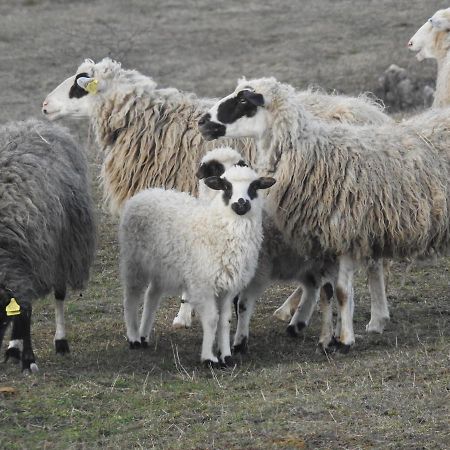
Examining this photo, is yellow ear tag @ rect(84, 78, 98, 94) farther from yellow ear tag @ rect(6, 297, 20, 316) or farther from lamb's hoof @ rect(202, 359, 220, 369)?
lamb's hoof @ rect(202, 359, 220, 369)

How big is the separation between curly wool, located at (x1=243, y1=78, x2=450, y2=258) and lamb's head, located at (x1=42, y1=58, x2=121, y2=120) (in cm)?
197

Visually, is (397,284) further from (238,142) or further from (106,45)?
(106,45)

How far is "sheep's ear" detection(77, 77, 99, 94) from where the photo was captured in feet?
37.0

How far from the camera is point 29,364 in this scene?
8.98 metres

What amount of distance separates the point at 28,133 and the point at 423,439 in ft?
15.3

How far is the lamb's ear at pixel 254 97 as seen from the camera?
982 cm

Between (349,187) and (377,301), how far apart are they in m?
1.45

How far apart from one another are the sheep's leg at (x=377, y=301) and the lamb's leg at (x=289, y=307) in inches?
30.8

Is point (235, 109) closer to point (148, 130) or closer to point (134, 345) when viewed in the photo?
point (148, 130)

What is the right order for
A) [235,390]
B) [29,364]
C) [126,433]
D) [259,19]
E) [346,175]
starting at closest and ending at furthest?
[126,433] → [235,390] → [29,364] → [346,175] → [259,19]

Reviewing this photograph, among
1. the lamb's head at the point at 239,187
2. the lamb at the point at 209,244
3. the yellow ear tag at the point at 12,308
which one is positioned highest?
the lamb's head at the point at 239,187

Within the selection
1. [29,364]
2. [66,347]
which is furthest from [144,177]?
[29,364]

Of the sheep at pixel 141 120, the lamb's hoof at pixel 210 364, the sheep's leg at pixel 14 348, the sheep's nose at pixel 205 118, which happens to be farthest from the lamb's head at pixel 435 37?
the sheep's leg at pixel 14 348

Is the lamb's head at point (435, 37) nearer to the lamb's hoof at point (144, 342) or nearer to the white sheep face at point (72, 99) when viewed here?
the white sheep face at point (72, 99)
